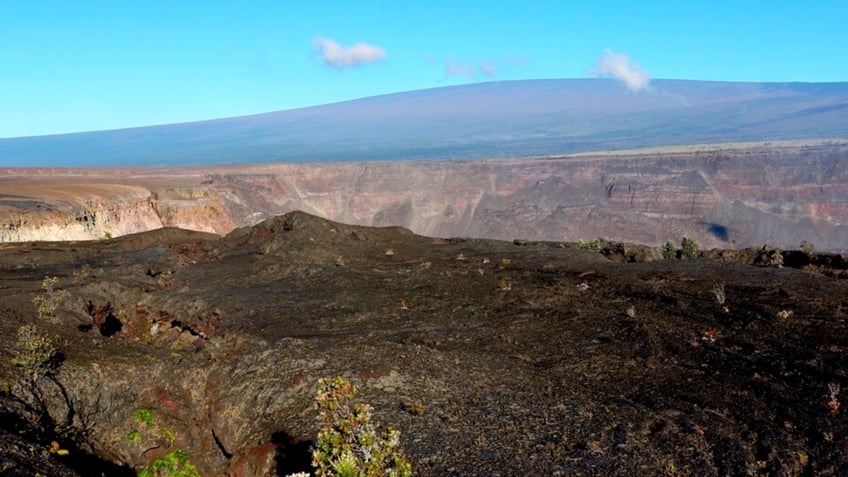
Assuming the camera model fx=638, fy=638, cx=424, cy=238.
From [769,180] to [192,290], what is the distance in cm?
10366

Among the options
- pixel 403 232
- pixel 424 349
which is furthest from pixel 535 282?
pixel 403 232

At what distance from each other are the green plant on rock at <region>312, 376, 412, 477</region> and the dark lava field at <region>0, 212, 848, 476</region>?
8.03 ft

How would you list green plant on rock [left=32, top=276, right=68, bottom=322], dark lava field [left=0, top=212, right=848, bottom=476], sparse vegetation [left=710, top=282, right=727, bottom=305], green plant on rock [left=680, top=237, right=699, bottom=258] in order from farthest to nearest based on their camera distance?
green plant on rock [left=680, top=237, right=699, bottom=258], sparse vegetation [left=710, top=282, right=727, bottom=305], green plant on rock [left=32, top=276, right=68, bottom=322], dark lava field [left=0, top=212, right=848, bottom=476]

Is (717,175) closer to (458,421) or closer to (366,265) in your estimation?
(366,265)

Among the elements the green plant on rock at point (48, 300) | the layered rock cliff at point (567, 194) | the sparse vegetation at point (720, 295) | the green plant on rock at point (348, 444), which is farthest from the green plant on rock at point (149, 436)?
the layered rock cliff at point (567, 194)

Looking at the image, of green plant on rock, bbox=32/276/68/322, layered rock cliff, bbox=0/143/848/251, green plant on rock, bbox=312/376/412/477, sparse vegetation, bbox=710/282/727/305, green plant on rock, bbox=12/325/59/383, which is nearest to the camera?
green plant on rock, bbox=312/376/412/477

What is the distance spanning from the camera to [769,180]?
10300cm

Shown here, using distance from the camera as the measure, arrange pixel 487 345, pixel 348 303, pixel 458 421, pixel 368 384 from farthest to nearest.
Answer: pixel 348 303
pixel 487 345
pixel 368 384
pixel 458 421

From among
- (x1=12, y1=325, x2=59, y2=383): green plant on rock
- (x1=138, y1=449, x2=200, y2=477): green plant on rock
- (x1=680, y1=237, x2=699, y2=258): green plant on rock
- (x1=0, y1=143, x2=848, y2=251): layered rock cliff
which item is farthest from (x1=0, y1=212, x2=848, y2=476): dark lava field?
(x1=0, y1=143, x2=848, y2=251): layered rock cliff

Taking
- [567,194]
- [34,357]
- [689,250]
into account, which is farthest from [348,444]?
[567,194]

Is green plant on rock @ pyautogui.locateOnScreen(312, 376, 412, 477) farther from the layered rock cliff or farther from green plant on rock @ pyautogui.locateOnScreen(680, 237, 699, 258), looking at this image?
the layered rock cliff

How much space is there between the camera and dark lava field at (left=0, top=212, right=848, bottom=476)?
10.6 metres

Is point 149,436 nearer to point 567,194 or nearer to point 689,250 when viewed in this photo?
point 689,250

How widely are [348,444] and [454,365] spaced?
6747 mm
